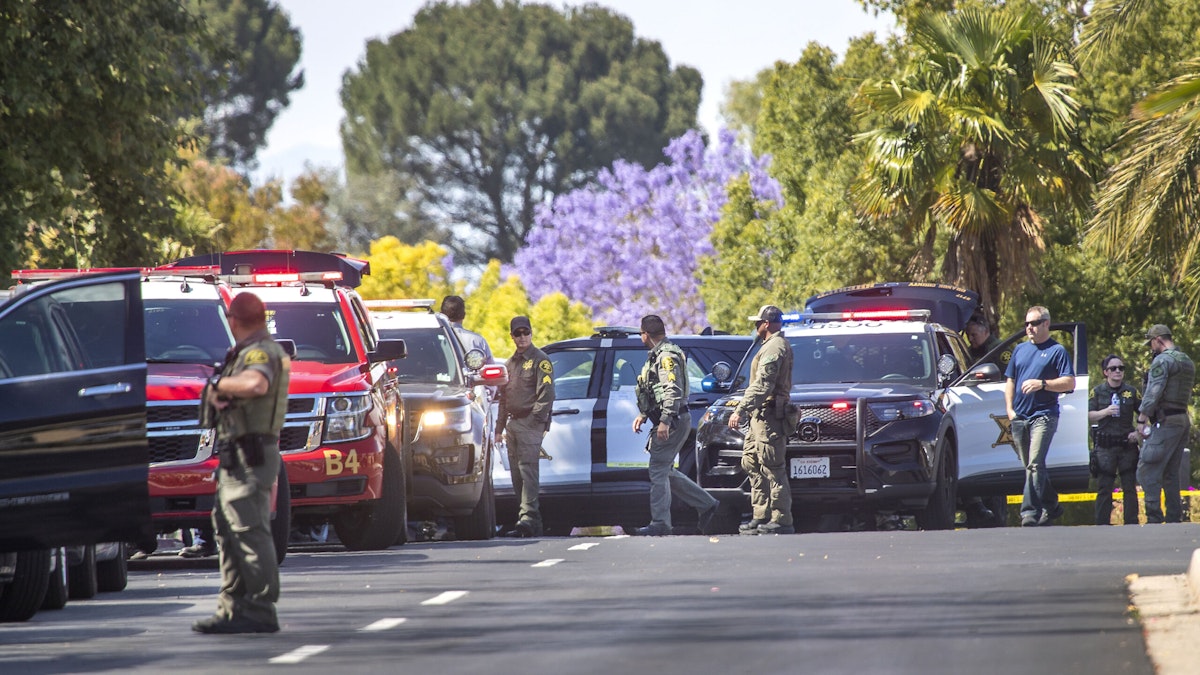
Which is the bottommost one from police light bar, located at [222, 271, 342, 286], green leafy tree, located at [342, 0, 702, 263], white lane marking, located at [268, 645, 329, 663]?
white lane marking, located at [268, 645, 329, 663]

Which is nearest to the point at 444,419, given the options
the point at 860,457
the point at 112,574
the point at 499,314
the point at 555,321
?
the point at 860,457

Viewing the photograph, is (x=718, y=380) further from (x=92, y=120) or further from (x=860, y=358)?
(x=92, y=120)

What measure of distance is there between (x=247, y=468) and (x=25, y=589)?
5.65 feet

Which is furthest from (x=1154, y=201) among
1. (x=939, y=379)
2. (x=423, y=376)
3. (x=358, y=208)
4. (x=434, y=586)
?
(x=358, y=208)

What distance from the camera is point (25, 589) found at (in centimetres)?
1157

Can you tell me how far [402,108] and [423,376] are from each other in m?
60.2

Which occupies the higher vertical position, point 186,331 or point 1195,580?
point 186,331

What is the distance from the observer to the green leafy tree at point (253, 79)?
81.0 metres

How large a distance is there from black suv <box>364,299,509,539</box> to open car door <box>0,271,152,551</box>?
623 cm

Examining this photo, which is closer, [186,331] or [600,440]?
[186,331]

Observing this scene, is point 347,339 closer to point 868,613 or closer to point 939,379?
point 939,379

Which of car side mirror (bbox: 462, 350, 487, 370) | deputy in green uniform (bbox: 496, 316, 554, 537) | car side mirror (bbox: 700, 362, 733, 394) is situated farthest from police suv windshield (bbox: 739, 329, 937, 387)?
car side mirror (bbox: 462, 350, 487, 370)

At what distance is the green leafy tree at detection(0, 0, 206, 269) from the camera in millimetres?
20406

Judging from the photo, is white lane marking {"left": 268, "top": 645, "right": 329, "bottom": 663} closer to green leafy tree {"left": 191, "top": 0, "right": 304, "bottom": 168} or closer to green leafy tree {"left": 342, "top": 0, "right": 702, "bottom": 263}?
green leafy tree {"left": 342, "top": 0, "right": 702, "bottom": 263}
